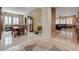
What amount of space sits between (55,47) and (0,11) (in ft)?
3.55

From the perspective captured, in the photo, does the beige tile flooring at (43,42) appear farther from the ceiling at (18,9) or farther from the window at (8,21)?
the ceiling at (18,9)

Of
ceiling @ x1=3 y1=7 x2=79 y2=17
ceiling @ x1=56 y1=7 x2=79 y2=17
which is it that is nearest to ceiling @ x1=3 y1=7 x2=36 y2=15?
ceiling @ x1=3 y1=7 x2=79 y2=17

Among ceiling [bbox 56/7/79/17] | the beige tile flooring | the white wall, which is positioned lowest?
the beige tile flooring

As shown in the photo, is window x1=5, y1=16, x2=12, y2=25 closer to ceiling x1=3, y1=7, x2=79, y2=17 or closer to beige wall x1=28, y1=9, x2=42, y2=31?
ceiling x1=3, y1=7, x2=79, y2=17

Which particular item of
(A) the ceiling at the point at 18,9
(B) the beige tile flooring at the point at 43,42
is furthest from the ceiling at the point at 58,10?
(B) the beige tile flooring at the point at 43,42

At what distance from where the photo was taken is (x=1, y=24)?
7.09 feet

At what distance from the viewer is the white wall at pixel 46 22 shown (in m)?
2.18

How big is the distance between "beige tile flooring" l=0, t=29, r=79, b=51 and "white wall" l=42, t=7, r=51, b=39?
82 millimetres

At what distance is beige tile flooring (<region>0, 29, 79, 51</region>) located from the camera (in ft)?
7.06

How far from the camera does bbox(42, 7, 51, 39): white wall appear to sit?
7.16 feet

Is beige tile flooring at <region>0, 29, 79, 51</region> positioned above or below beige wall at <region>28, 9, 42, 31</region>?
below

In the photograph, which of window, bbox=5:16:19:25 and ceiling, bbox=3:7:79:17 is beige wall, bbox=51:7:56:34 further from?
window, bbox=5:16:19:25
